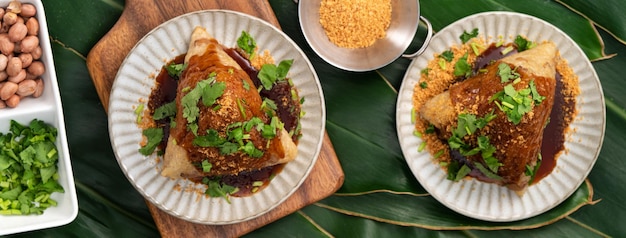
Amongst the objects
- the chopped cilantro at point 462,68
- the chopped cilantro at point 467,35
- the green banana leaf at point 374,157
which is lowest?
the green banana leaf at point 374,157

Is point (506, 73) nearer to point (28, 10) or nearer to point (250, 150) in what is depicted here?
point (250, 150)

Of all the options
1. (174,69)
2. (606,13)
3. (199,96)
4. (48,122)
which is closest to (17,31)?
(48,122)

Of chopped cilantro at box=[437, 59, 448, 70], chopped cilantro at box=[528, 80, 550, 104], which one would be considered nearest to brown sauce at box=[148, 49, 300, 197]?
chopped cilantro at box=[437, 59, 448, 70]

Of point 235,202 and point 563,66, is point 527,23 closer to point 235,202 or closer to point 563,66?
point 563,66

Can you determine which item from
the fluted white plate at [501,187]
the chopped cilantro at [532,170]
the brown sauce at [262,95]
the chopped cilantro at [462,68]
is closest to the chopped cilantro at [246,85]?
the brown sauce at [262,95]

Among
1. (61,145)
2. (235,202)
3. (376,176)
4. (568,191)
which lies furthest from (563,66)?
(61,145)

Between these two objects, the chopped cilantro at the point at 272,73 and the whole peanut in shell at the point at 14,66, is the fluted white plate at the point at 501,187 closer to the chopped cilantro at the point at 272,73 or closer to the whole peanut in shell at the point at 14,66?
the chopped cilantro at the point at 272,73
